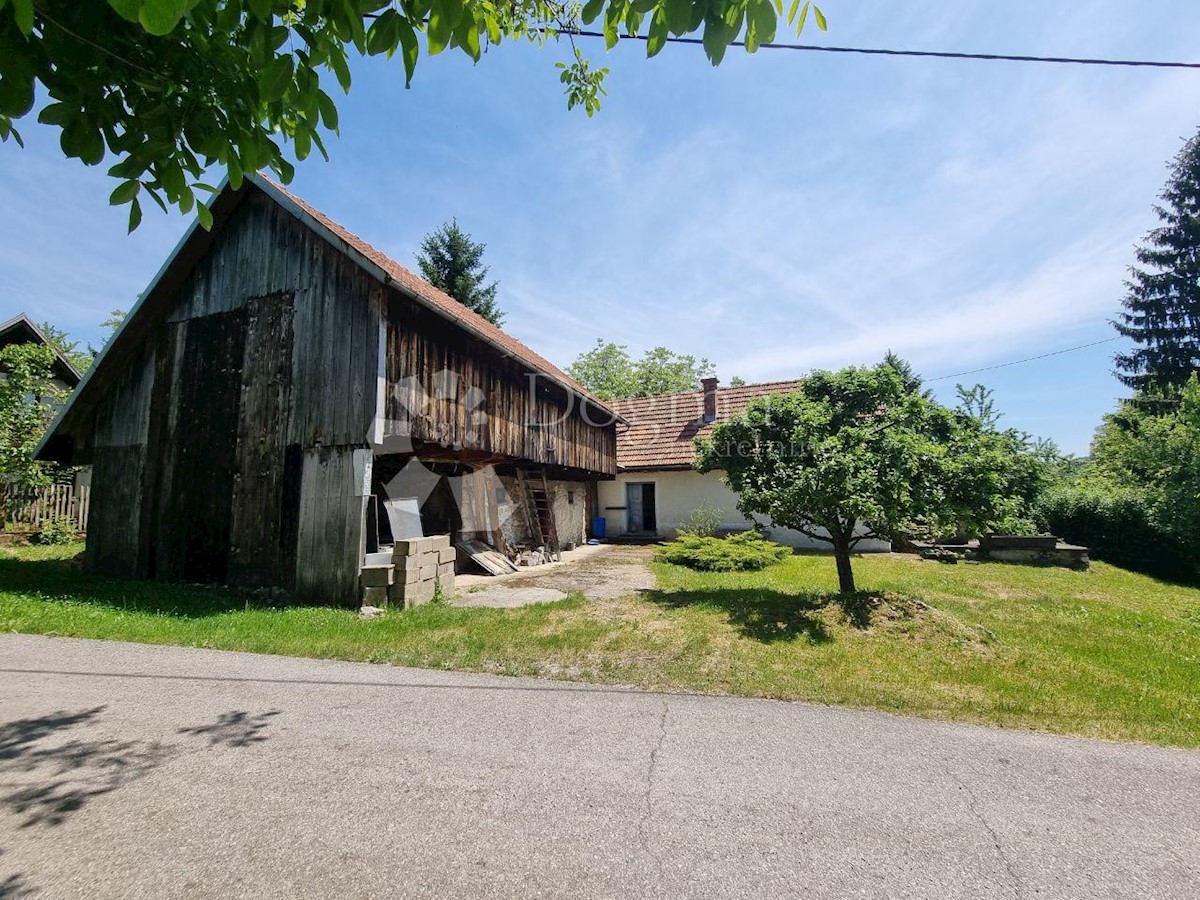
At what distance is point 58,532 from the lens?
14836 mm

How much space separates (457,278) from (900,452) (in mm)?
24268

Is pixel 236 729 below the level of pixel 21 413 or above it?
below

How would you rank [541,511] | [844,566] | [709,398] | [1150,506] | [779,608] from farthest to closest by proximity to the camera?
[709,398]
[541,511]
[1150,506]
[844,566]
[779,608]

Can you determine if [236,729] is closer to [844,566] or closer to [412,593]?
[412,593]

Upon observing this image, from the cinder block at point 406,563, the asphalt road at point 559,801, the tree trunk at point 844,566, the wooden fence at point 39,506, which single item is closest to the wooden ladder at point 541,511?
the cinder block at point 406,563

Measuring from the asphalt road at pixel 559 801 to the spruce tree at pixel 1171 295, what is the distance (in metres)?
31.8

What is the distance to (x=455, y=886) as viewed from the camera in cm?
226

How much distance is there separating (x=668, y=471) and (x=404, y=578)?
13.2 meters

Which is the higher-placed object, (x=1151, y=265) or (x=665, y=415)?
(x=1151, y=265)

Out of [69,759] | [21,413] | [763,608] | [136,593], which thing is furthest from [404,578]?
[21,413]

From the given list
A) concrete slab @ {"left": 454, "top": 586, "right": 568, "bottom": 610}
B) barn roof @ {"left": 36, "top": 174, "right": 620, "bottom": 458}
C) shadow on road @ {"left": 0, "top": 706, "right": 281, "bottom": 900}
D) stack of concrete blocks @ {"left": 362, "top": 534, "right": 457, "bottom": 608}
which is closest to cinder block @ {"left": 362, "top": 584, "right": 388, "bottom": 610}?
stack of concrete blocks @ {"left": 362, "top": 534, "right": 457, "bottom": 608}

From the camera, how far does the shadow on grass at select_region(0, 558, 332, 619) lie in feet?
26.4

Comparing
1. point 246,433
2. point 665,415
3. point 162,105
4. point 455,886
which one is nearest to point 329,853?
point 455,886

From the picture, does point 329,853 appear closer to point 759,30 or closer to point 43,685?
point 759,30
